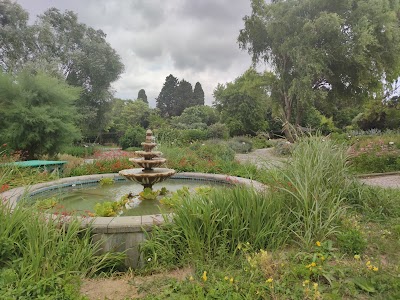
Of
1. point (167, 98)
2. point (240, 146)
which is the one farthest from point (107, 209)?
point (167, 98)

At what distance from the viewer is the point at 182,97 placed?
45.4 m

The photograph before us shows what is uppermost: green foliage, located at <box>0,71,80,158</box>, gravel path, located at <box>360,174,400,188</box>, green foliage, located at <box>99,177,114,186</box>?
green foliage, located at <box>0,71,80,158</box>

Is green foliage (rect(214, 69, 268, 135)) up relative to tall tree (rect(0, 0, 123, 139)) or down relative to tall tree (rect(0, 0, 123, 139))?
down

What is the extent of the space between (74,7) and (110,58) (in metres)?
4.74

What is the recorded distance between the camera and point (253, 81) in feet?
69.7

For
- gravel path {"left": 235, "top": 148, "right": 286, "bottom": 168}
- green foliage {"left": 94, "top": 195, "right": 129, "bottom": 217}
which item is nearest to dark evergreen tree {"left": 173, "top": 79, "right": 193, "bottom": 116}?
gravel path {"left": 235, "top": 148, "right": 286, "bottom": 168}

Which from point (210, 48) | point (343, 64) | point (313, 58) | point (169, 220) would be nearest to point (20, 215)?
point (169, 220)

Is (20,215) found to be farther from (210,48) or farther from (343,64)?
(343,64)

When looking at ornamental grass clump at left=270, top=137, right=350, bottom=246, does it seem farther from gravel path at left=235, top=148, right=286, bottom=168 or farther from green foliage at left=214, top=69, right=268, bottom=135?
green foliage at left=214, top=69, right=268, bottom=135

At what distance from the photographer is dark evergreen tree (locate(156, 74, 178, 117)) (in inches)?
1815

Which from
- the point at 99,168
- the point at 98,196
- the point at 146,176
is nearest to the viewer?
the point at 146,176

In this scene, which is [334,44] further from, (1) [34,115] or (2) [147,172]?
(1) [34,115]

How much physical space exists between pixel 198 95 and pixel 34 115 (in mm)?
38141

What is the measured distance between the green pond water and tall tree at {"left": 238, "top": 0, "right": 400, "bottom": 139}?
1072cm
